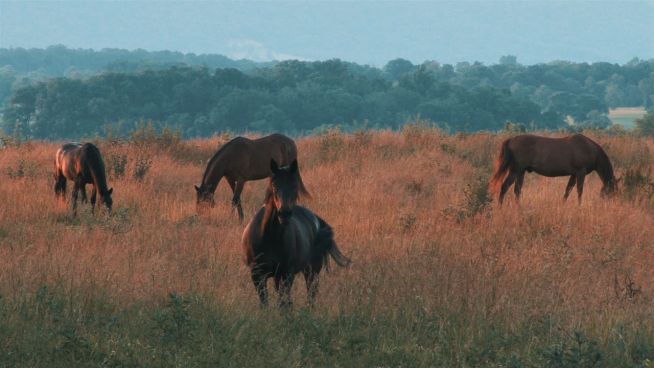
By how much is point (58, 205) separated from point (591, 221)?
8.56 m

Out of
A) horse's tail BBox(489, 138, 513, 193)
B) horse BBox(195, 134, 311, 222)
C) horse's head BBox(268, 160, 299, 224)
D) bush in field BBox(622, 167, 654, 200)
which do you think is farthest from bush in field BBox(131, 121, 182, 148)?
horse's head BBox(268, 160, 299, 224)

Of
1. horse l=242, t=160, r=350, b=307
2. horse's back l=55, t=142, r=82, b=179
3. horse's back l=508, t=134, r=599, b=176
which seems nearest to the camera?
horse l=242, t=160, r=350, b=307

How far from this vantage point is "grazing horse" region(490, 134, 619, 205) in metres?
15.8

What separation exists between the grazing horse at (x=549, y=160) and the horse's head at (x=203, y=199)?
5.68m

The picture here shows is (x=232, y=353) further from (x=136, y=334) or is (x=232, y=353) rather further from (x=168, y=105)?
(x=168, y=105)

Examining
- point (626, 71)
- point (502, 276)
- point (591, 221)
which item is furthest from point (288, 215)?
Result: point (626, 71)

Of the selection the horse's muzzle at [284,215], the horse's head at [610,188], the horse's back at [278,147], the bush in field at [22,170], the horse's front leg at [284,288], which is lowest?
the bush in field at [22,170]

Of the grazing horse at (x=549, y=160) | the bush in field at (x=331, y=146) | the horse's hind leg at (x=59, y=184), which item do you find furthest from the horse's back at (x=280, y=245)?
the bush in field at (x=331, y=146)

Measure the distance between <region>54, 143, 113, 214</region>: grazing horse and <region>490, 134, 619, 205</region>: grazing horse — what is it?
7.42m

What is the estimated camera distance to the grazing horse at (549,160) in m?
15.8

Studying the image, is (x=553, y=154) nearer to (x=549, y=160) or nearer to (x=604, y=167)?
(x=549, y=160)

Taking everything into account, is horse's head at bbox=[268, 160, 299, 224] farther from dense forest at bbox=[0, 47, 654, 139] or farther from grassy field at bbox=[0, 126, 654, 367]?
dense forest at bbox=[0, 47, 654, 139]

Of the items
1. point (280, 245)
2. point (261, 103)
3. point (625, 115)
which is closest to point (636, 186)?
point (280, 245)

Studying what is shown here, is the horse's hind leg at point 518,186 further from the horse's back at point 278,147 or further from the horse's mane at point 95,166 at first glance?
the horse's mane at point 95,166
